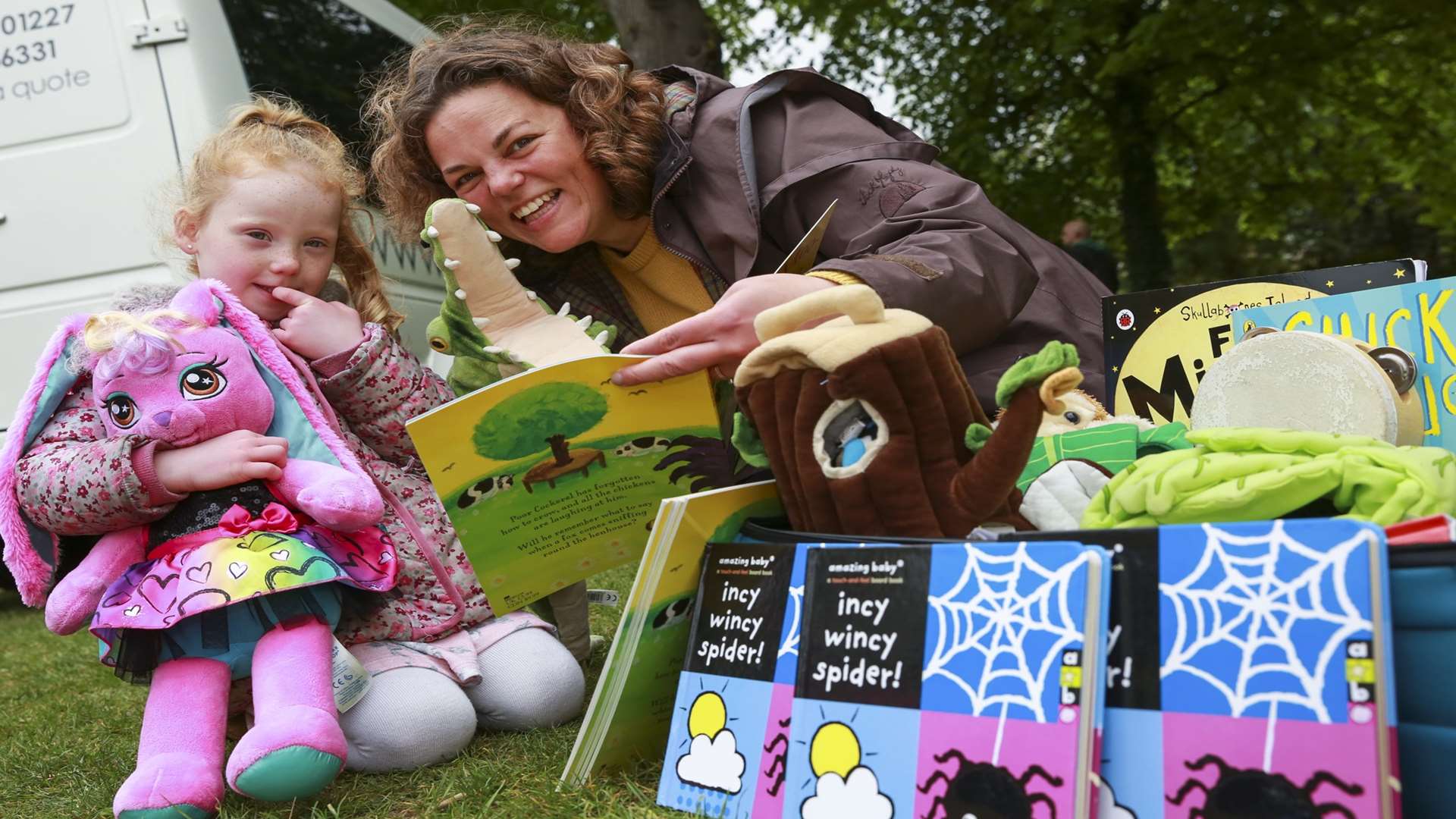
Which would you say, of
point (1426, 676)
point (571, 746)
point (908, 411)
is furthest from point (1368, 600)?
point (571, 746)

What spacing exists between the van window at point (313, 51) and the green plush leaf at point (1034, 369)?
248 cm

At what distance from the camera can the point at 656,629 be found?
1.30 meters

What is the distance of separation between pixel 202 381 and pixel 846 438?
925mm

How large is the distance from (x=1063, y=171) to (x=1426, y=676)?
30.3 ft

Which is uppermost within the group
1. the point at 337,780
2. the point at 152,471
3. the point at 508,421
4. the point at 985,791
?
the point at 508,421

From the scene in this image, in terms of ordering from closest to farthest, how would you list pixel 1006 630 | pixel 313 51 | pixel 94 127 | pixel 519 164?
1. pixel 1006 630
2. pixel 519 164
3. pixel 94 127
4. pixel 313 51

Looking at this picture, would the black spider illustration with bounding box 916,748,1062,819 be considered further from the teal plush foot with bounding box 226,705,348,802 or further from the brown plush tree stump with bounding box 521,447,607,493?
the teal plush foot with bounding box 226,705,348,802

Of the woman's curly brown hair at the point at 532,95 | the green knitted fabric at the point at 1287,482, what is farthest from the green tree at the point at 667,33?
the green knitted fabric at the point at 1287,482

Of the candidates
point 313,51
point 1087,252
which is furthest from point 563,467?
point 1087,252

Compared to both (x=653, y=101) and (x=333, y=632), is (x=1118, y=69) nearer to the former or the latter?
(x=653, y=101)

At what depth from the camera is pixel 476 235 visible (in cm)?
165

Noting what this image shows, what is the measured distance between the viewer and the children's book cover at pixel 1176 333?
5.86ft

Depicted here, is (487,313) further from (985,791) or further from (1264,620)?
(1264,620)

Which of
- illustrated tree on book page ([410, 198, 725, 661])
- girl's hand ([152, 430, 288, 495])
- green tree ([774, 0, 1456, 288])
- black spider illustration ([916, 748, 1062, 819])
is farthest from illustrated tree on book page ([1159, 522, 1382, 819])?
green tree ([774, 0, 1456, 288])
